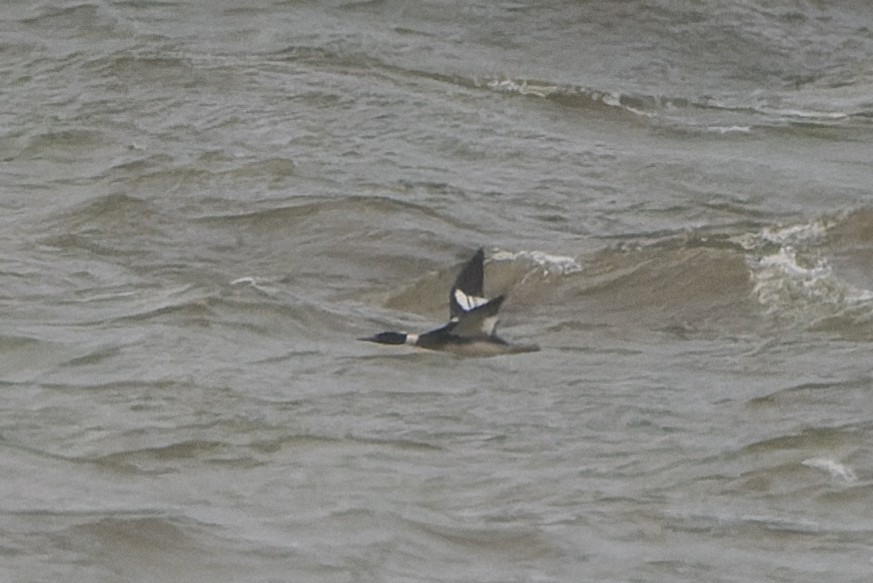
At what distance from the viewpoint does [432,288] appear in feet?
33.7

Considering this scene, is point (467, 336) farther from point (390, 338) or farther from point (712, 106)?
point (712, 106)

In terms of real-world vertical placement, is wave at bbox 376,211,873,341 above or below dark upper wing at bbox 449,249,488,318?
below

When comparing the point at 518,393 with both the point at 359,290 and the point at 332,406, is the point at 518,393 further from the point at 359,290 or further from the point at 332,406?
the point at 359,290

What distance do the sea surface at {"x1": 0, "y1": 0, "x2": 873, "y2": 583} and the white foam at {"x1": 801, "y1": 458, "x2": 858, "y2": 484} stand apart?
0.02m

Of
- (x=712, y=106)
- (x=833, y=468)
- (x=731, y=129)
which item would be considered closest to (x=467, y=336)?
(x=833, y=468)

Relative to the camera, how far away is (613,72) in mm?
14328

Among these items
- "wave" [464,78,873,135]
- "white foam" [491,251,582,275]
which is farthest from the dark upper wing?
"wave" [464,78,873,135]

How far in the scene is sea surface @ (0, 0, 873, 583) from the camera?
721 cm

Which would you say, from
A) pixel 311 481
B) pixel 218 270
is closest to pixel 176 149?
pixel 218 270

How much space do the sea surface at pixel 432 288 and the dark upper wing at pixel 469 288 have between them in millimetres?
180

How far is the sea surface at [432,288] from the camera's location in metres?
7.21

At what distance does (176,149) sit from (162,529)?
547 centimetres

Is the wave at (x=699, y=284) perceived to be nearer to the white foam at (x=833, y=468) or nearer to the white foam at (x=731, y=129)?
the white foam at (x=833, y=468)

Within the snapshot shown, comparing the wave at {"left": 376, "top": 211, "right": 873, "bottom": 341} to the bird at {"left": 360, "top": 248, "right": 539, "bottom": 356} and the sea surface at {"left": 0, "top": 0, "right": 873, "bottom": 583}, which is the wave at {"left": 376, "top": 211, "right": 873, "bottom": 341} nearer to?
the sea surface at {"left": 0, "top": 0, "right": 873, "bottom": 583}
